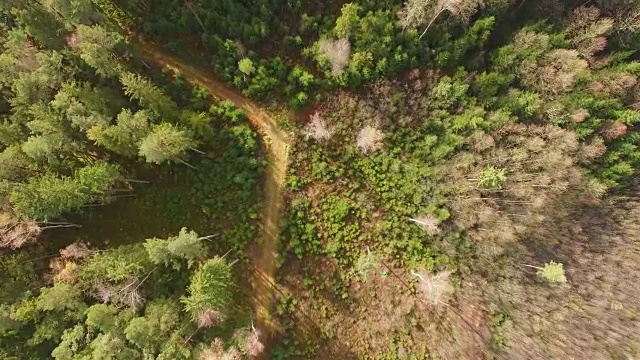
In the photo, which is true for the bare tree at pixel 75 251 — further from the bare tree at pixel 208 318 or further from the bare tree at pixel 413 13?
the bare tree at pixel 413 13

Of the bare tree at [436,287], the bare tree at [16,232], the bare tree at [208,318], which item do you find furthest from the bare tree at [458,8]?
the bare tree at [16,232]

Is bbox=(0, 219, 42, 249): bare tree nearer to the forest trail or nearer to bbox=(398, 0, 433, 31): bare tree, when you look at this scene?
the forest trail

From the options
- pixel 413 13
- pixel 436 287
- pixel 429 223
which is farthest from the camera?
pixel 436 287

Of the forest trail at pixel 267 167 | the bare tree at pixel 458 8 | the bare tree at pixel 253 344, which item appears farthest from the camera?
the forest trail at pixel 267 167

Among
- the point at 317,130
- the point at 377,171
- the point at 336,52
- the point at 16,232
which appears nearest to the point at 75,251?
the point at 16,232

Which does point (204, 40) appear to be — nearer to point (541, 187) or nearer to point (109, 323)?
point (109, 323)

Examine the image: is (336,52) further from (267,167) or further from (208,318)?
(208,318)
